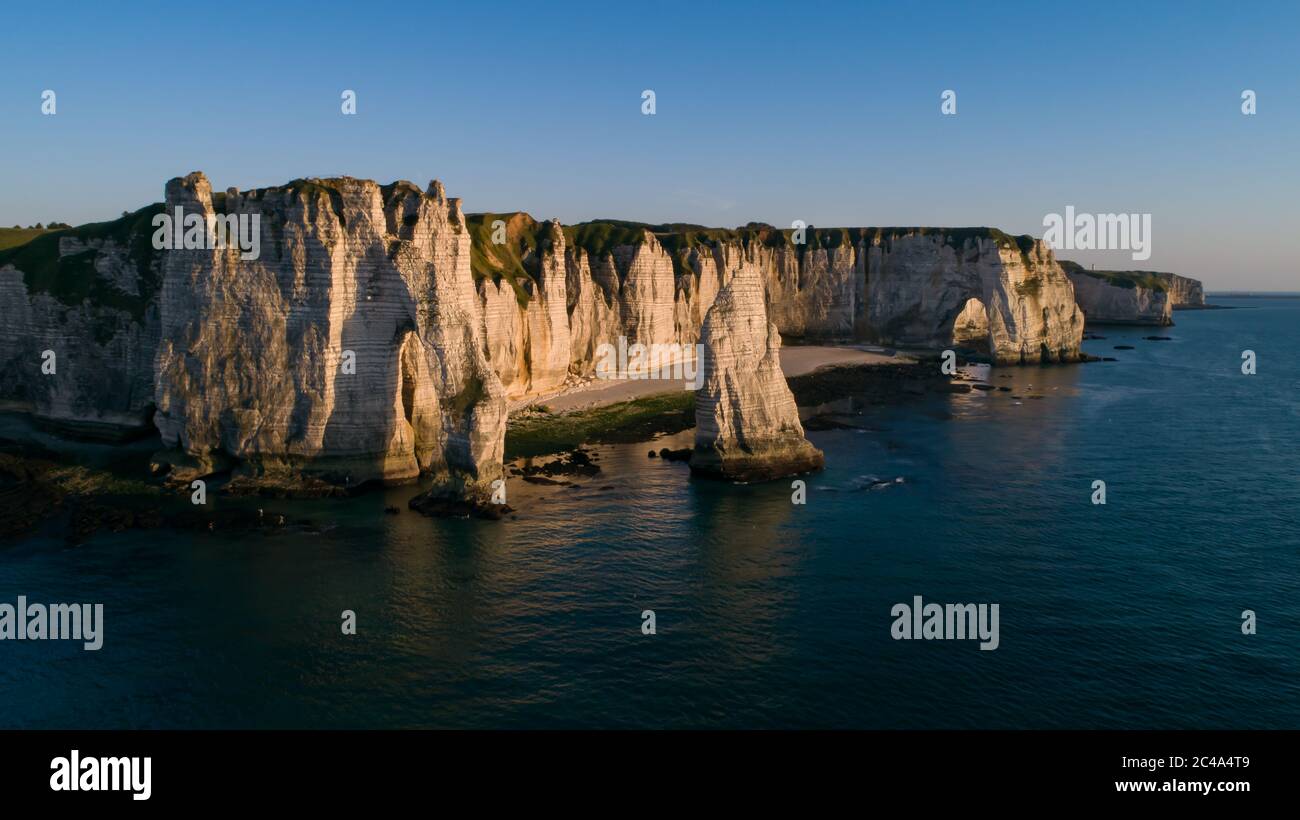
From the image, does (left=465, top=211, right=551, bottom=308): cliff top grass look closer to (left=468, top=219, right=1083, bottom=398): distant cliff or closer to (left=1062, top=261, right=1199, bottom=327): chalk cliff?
(left=468, top=219, right=1083, bottom=398): distant cliff

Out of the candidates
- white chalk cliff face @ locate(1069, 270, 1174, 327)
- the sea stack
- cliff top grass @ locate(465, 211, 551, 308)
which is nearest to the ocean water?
the sea stack

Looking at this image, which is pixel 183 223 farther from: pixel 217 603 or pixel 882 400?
pixel 882 400

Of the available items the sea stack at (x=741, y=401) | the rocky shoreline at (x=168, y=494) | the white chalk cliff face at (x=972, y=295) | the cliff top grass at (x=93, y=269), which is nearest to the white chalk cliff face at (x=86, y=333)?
the cliff top grass at (x=93, y=269)

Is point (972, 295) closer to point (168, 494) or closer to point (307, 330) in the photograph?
point (307, 330)

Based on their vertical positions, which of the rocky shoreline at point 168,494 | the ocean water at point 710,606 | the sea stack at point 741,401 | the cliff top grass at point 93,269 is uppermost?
the cliff top grass at point 93,269

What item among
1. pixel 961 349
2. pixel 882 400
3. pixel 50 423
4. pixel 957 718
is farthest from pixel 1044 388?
pixel 50 423

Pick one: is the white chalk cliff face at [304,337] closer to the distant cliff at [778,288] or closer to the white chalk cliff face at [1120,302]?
the distant cliff at [778,288]
